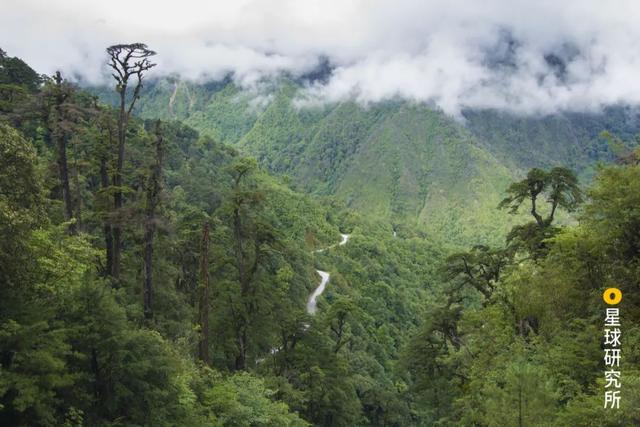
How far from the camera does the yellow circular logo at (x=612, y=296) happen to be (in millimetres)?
18156

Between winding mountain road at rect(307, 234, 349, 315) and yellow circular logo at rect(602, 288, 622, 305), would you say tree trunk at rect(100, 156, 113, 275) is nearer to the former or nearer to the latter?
yellow circular logo at rect(602, 288, 622, 305)

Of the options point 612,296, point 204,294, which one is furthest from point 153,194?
point 612,296

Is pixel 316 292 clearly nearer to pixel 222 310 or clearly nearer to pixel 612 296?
pixel 222 310

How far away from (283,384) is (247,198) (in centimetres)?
1057

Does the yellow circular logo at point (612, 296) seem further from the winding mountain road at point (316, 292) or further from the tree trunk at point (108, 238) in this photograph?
the winding mountain road at point (316, 292)

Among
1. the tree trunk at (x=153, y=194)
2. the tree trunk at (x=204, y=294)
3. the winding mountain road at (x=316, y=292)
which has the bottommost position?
the winding mountain road at (x=316, y=292)

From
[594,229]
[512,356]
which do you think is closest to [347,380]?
[512,356]

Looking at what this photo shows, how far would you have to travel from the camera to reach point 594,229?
65.1 ft

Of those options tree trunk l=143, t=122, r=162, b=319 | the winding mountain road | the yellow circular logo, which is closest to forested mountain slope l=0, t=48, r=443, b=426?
tree trunk l=143, t=122, r=162, b=319

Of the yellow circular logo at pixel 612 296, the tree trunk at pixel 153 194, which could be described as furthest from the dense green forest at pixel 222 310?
the yellow circular logo at pixel 612 296

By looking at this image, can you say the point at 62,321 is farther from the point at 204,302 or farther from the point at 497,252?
the point at 497,252

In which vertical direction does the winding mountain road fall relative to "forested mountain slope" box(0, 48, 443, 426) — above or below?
below

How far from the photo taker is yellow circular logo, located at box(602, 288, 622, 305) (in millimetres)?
18156

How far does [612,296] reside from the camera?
60.5 feet
